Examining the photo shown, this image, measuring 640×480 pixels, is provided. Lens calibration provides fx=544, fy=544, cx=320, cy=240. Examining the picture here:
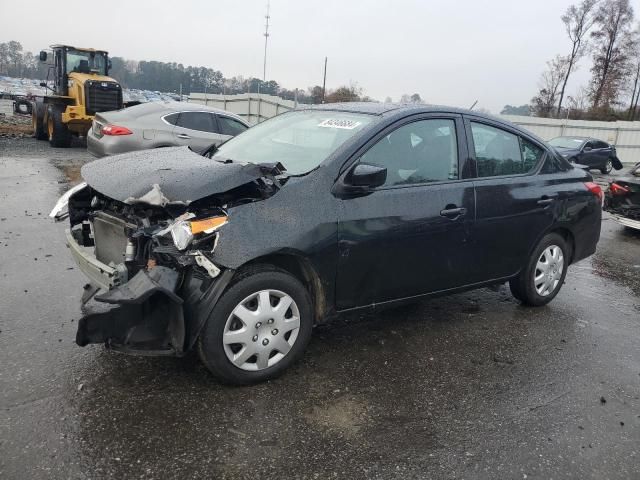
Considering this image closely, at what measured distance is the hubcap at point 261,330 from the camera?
10.4 ft

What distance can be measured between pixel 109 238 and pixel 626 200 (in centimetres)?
838

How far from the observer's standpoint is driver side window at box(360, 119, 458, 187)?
385 centimetres

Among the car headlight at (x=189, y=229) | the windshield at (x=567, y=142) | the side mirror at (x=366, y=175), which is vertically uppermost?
the windshield at (x=567, y=142)

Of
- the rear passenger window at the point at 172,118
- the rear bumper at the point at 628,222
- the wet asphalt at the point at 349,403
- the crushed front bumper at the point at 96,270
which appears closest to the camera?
the wet asphalt at the point at 349,403

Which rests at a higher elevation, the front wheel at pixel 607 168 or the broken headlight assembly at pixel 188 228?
the broken headlight assembly at pixel 188 228

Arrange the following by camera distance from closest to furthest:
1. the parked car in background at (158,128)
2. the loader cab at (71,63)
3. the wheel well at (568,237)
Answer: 1. the wheel well at (568,237)
2. the parked car in background at (158,128)
3. the loader cab at (71,63)

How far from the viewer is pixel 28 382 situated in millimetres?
3211

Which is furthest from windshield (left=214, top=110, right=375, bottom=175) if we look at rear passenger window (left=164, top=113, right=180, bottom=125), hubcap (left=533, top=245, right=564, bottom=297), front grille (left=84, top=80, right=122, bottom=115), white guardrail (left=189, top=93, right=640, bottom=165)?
white guardrail (left=189, top=93, right=640, bottom=165)

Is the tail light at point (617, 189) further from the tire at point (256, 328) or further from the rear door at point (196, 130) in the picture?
the tire at point (256, 328)

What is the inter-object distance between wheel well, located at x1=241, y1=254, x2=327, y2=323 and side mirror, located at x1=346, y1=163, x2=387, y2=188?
61cm

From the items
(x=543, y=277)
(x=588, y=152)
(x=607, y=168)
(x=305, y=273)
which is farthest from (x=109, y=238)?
(x=607, y=168)

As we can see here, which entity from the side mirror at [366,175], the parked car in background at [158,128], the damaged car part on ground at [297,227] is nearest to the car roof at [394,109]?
the damaged car part on ground at [297,227]

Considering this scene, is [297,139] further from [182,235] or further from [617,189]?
[617,189]

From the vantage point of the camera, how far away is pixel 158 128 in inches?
390
